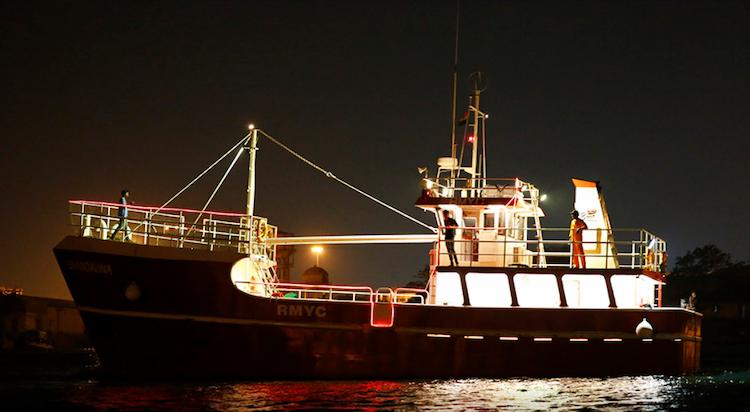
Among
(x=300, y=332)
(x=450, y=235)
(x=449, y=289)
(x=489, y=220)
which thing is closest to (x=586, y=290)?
(x=489, y=220)

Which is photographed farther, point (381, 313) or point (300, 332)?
point (381, 313)

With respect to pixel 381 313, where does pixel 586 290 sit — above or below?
above

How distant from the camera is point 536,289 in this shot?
23891 millimetres

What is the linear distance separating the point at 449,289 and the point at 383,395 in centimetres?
387

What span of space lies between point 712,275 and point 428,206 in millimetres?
57829

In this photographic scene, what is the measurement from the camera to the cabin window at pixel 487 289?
2383 cm

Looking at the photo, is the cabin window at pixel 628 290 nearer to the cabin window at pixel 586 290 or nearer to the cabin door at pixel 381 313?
the cabin window at pixel 586 290

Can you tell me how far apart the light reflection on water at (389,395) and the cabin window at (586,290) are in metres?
1.75

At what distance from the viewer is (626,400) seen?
20.9m

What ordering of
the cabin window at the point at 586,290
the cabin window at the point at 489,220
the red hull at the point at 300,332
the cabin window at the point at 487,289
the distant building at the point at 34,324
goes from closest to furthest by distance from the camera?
the red hull at the point at 300,332 → the cabin window at the point at 487,289 → the cabin window at the point at 586,290 → the cabin window at the point at 489,220 → the distant building at the point at 34,324

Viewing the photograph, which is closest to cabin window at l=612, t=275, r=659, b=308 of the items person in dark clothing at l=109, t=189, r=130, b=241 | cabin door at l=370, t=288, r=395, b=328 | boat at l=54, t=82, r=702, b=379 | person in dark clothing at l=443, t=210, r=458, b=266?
boat at l=54, t=82, r=702, b=379

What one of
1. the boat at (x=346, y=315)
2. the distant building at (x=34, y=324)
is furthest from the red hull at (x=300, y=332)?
the distant building at (x=34, y=324)

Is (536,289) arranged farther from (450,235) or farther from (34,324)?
(34,324)

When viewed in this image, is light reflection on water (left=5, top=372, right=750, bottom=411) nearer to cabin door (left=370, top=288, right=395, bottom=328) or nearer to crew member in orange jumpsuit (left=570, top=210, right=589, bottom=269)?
cabin door (left=370, top=288, right=395, bottom=328)
